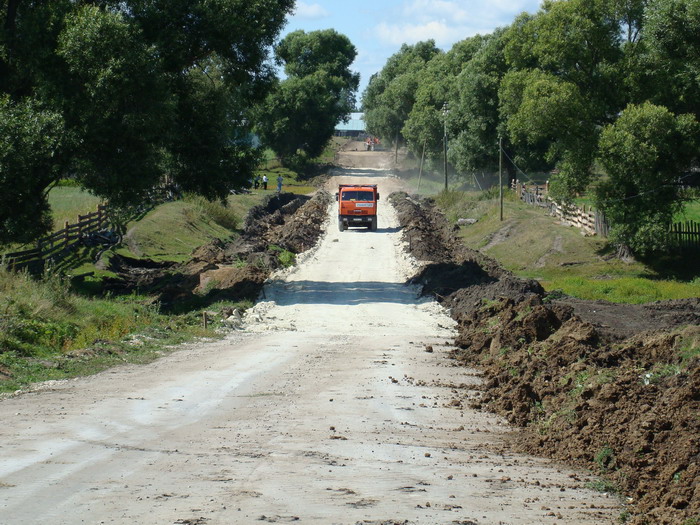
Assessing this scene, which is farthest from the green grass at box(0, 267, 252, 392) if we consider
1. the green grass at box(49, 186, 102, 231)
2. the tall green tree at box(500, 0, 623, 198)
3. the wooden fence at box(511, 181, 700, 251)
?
the wooden fence at box(511, 181, 700, 251)

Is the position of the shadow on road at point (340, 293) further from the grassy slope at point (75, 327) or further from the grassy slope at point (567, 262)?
the grassy slope at point (567, 262)

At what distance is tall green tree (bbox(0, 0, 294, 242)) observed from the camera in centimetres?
2545

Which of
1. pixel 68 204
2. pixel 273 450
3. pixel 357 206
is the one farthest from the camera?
pixel 357 206

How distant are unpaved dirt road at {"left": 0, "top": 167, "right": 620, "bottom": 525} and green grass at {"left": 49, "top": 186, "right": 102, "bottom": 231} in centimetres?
2246

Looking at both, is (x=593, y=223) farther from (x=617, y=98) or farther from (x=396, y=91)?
(x=396, y=91)

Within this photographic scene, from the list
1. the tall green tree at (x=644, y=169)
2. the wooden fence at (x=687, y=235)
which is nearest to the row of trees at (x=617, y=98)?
the tall green tree at (x=644, y=169)

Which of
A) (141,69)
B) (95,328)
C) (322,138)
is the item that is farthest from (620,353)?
(322,138)

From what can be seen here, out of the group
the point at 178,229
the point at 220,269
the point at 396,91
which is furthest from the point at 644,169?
the point at 396,91

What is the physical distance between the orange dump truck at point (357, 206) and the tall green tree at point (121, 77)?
71.8ft

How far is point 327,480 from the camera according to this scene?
8.88 metres

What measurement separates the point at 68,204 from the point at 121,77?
1047 inches

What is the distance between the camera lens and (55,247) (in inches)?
1293

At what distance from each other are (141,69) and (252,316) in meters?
8.07

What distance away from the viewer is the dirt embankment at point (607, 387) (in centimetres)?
880
